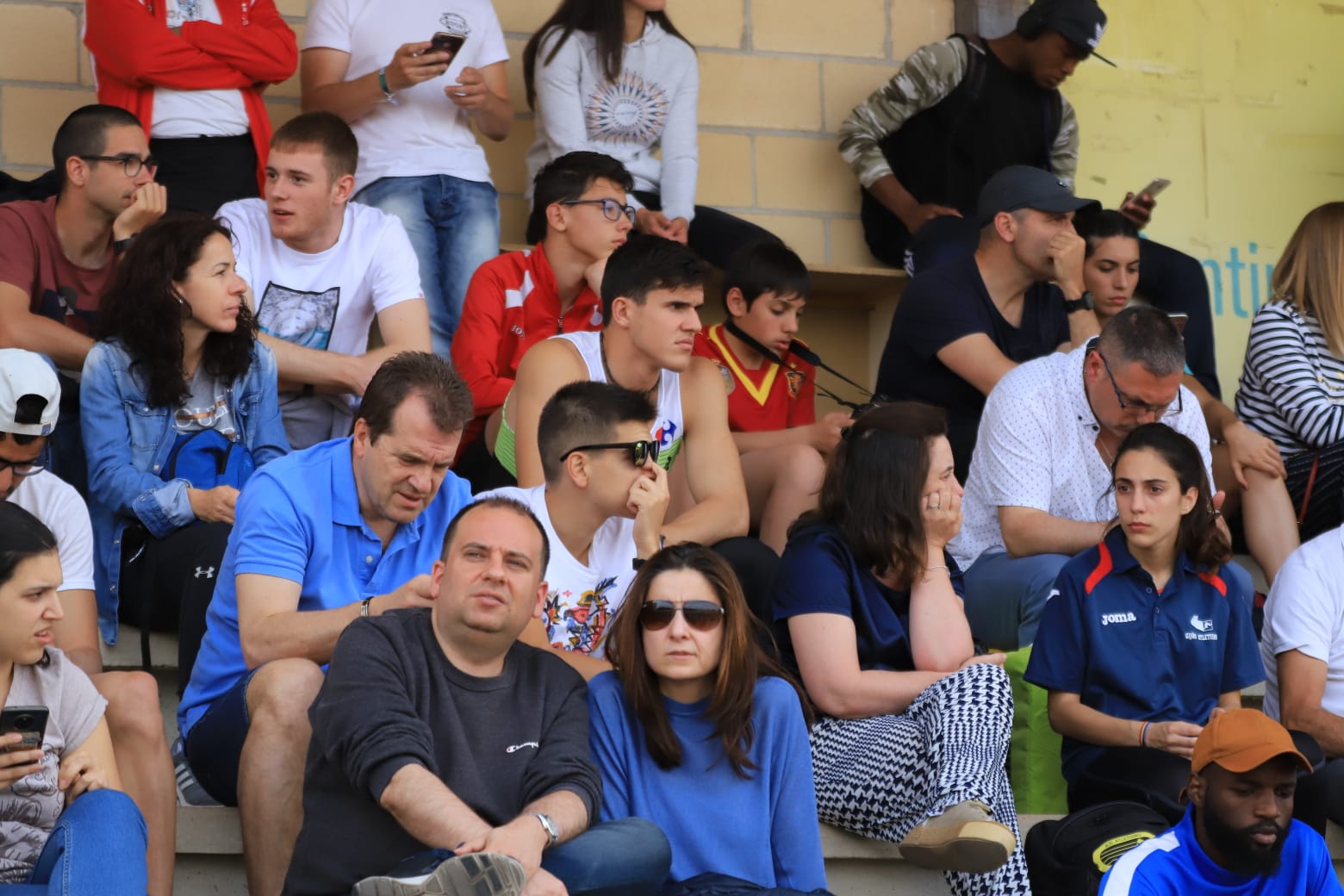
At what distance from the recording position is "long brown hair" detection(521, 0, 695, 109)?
5273mm

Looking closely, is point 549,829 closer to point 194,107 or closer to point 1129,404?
point 1129,404

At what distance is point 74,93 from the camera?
5.33 meters

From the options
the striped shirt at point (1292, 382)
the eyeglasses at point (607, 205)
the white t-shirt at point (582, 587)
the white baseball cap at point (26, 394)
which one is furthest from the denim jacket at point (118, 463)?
the striped shirt at point (1292, 382)

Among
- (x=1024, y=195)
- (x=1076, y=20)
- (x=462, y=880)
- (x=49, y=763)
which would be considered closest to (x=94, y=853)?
(x=49, y=763)

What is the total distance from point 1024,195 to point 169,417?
7.92ft

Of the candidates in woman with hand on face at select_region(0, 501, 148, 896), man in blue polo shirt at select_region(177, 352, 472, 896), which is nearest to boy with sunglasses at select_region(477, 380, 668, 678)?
man in blue polo shirt at select_region(177, 352, 472, 896)

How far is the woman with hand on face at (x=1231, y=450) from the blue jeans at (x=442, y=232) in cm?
178

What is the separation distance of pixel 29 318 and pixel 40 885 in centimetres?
172

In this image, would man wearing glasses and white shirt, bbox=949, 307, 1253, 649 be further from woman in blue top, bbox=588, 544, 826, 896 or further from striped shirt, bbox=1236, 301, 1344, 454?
woman in blue top, bbox=588, 544, 826, 896

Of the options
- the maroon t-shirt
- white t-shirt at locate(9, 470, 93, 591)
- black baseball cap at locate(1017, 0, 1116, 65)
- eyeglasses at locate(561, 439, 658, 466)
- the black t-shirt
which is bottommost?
white t-shirt at locate(9, 470, 93, 591)

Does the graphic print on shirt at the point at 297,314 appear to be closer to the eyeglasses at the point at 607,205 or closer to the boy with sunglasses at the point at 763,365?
the eyeglasses at the point at 607,205

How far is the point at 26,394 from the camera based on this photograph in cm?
325

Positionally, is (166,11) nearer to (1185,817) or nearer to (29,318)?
(29,318)

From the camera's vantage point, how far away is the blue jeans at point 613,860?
2832 mm
